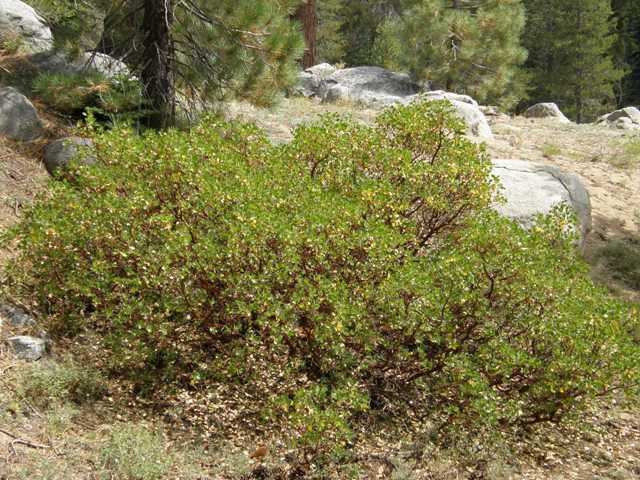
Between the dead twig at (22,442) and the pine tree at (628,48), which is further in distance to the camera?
A: the pine tree at (628,48)

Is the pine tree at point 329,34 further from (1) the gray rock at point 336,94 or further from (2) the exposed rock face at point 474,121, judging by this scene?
(2) the exposed rock face at point 474,121

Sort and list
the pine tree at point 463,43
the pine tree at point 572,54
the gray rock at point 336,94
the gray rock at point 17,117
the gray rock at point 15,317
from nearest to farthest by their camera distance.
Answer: the gray rock at point 15,317
the gray rock at point 17,117
the gray rock at point 336,94
the pine tree at point 463,43
the pine tree at point 572,54

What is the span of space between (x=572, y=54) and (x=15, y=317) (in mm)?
26802

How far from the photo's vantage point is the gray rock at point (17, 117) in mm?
6492

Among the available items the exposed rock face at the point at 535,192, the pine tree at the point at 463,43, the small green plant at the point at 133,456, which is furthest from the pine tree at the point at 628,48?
the small green plant at the point at 133,456

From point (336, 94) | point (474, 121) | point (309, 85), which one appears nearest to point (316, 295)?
→ point (474, 121)

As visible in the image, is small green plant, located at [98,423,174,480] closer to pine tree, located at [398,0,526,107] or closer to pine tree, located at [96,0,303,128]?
pine tree, located at [96,0,303,128]

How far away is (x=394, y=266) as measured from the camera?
147 inches

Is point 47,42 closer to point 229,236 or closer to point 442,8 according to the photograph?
point 229,236

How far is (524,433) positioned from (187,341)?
225cm

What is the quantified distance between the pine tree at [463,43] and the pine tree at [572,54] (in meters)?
9.02

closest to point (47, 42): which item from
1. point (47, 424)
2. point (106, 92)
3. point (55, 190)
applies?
point (106, 92)

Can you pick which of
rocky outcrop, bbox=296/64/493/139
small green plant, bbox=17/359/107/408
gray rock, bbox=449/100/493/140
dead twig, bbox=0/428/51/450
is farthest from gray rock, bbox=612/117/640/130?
dead twig, bbox=0/428/51/450

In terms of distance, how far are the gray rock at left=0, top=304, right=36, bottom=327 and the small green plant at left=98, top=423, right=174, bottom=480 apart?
3.70 feet
